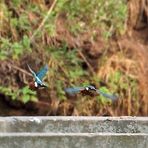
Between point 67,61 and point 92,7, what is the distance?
21.3 inches

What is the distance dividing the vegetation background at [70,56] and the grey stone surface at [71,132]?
1.64 metres

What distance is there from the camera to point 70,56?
15.0 feet

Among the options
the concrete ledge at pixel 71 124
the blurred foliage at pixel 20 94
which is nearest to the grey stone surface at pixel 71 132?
the concrete ledge at pixel 71 124

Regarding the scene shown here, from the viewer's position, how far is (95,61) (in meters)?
4.79

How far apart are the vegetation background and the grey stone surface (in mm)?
1637

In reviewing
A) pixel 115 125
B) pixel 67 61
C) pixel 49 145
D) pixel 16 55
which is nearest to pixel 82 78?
pixel 67 61

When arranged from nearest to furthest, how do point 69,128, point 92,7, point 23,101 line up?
point 69,128 < point 23,101 < point 92,7

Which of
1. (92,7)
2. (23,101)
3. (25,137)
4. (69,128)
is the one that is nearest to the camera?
(25,137)

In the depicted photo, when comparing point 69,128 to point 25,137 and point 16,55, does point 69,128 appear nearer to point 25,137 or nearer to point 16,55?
point 25,137

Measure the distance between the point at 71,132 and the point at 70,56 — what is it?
2.04 m

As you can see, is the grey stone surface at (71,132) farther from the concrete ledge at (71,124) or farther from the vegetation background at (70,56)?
the vegetation background at (70,56)

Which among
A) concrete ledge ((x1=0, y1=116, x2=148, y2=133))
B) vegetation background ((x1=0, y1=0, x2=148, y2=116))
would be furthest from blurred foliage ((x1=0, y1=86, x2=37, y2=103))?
concrete ledge ((x1=0, y1=116, x2=148, y2=133))

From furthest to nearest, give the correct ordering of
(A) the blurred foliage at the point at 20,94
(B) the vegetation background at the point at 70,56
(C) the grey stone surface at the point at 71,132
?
(B) the vegetation background at the point at 70,56 → (A) the blurred foliage at the point at 20,94 → (C) the grey stone surface at the point at 71,132

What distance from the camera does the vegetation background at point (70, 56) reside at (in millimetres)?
4490
